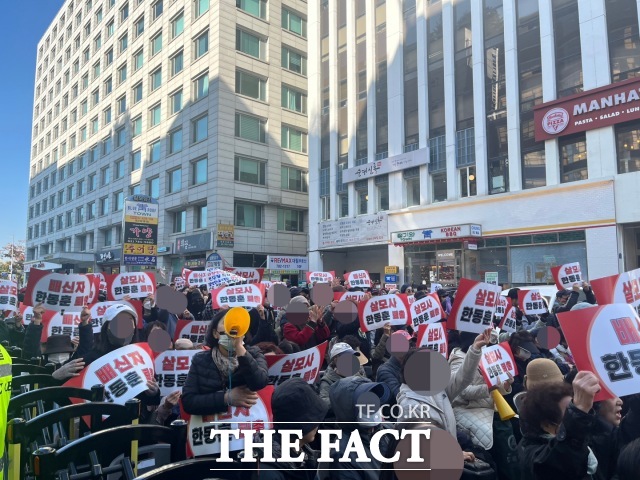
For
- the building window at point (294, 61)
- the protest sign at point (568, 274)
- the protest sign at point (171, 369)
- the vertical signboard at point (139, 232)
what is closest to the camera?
the protest sign at point (171, 369)

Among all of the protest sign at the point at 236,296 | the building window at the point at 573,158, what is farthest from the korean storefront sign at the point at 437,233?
the protest sign at the point at 236,296

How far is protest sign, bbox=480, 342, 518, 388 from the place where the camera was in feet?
12.9

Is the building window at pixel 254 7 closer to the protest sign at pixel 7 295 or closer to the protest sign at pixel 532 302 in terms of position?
the protest sign at pixel 7 295

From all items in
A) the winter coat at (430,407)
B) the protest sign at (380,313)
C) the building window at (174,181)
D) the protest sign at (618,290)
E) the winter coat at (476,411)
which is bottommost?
the winter coat at (476,411)

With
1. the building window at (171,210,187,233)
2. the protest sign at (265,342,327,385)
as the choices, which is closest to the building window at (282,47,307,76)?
the building window at (171,210,187,233)

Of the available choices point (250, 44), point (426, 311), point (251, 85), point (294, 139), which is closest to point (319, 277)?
point (426, 311)

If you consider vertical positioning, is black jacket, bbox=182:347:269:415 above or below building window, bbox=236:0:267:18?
below

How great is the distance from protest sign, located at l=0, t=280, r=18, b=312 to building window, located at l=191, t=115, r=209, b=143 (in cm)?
2211

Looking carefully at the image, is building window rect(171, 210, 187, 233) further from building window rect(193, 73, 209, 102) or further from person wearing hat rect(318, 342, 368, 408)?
person wearing hat rect(318, 342, 368, 408)

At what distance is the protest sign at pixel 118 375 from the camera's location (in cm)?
347

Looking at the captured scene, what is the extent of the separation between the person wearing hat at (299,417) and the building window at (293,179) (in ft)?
94.8

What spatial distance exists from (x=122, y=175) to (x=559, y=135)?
111ft

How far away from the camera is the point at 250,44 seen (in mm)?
30047

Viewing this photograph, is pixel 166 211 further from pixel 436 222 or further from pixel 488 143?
pixel 488 143
